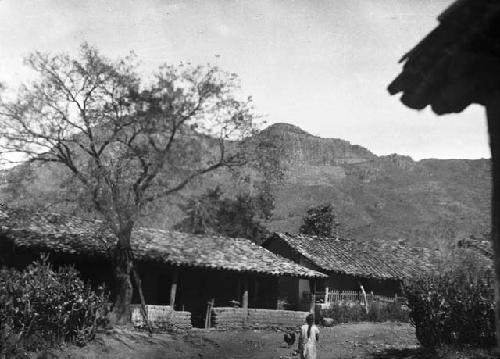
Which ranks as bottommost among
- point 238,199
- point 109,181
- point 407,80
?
point 407,80

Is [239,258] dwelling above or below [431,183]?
below

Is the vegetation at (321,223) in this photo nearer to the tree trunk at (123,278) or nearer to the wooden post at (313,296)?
the wooden post at (313,296)

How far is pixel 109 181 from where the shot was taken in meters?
19.3

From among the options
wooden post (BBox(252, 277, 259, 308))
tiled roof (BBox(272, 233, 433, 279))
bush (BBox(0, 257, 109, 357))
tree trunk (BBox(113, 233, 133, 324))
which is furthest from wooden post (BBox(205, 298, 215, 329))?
tiled roof (BBox(272, 233, 433, 279))

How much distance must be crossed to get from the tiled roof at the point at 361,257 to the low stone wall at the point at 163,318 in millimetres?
10950

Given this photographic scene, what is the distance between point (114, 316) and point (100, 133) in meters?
7.15

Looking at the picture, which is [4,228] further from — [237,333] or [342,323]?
[342,323]

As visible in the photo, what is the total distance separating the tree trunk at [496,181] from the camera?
2942 millimetres

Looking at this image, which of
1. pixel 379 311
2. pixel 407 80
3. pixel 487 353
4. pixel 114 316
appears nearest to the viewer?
pixel 407 80

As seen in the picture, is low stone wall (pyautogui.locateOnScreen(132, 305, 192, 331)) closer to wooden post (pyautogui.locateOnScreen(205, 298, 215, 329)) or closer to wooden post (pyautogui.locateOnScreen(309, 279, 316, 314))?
wooden post (pyautogui.locateOnScreen(205, 298, 215, 329))

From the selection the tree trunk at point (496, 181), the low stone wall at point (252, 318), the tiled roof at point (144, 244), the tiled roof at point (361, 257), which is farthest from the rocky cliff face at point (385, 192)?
the tree trunk at point (496, 181)

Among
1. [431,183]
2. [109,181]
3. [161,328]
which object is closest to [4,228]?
[109,181]

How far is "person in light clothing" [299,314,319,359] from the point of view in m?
10.5

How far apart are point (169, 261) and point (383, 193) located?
113420 millimetres
